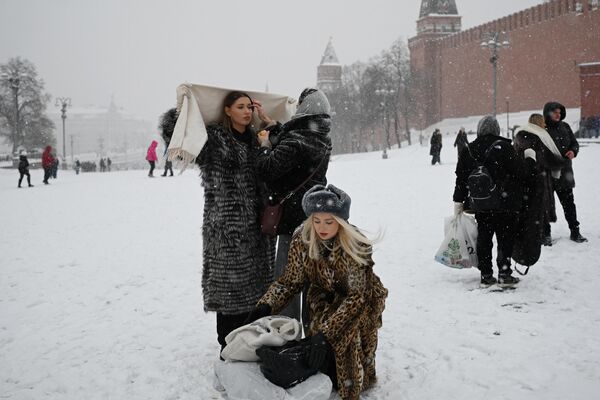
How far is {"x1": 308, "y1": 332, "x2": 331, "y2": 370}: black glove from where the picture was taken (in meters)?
2.55

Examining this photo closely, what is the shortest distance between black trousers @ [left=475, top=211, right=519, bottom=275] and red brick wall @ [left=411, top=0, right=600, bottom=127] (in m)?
39.8

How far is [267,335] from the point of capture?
2588 mm

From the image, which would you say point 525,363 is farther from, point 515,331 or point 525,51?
point 525,51

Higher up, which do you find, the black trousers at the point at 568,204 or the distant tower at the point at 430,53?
the distant tower at the point at 430,53

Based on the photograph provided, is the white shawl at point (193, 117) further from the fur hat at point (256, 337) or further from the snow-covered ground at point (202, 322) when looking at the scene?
the snow-covered ground at point (202, 322)

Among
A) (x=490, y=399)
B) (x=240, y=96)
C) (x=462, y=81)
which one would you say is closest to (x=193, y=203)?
(x=240, y=96)

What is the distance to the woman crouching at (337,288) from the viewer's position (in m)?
2.76

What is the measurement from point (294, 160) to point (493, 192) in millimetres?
2166

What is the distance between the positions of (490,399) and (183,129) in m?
2.22

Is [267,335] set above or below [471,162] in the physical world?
below

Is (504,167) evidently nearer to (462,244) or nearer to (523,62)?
(462,244)

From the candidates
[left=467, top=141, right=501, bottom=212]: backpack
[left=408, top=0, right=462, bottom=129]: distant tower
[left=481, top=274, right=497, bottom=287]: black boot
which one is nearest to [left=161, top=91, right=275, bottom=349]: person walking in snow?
[left=467, top=141, right=501, bottom=212]: backpack

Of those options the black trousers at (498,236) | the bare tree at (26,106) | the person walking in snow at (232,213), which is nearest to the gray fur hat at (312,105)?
the person walking in snow at (232,213)

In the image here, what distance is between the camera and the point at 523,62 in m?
44.7
